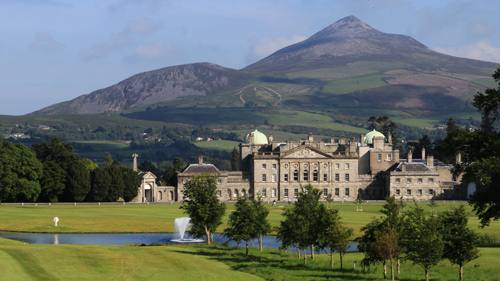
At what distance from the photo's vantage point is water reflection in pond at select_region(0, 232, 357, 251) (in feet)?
213

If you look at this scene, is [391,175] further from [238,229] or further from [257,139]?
[238,229]

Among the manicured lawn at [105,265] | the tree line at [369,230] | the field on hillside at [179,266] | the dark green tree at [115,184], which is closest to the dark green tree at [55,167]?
the dark green tree at [115,184]

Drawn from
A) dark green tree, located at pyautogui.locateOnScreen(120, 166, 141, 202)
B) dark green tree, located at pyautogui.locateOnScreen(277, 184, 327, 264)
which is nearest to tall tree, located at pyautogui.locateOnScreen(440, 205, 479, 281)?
dark green tree, located at pyautogui.locateOnScreen(277, 184, 327, 264)

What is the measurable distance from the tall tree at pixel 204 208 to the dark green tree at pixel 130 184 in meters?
58.5

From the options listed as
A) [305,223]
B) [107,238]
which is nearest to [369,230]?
[305,223]

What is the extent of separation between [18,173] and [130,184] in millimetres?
19638

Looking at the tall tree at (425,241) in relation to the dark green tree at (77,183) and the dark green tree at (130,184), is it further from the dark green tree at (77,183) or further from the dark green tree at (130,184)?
the dark green tree at (130,184)

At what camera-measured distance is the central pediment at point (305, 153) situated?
438 feet

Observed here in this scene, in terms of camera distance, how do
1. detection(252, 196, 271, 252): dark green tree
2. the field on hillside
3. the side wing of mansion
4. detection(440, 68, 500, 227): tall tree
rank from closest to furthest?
detection(440, 68, 500, 227): tall tree → the field on hillside → detection(252, 196, 271, 252): dark green tree → the side wing of mansion

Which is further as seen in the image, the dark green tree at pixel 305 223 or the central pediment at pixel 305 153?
the central pediment at pixel 305 153

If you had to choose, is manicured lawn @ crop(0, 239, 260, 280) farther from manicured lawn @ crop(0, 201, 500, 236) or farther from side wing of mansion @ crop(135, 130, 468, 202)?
side wing of mansion @ crop(135, 130, 468, 202)

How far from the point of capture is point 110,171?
396 ft

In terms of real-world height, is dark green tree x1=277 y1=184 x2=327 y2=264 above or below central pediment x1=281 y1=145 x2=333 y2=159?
below

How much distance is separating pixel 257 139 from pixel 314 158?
1507 centimetres
